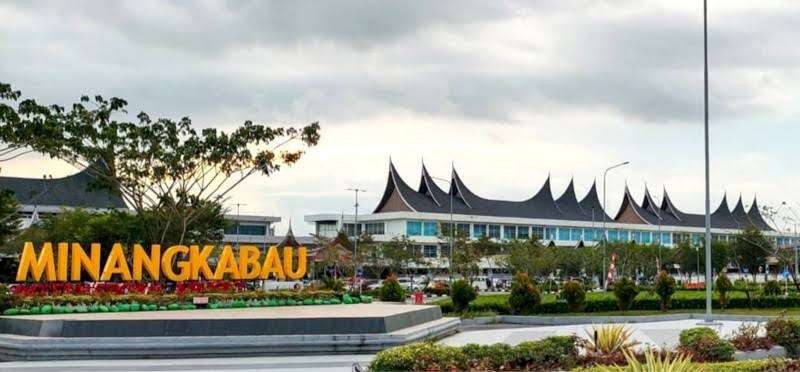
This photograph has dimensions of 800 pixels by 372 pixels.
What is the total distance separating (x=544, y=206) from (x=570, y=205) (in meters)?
4.80

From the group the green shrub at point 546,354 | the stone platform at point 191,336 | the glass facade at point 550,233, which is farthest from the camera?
the glass facade at point 550,233

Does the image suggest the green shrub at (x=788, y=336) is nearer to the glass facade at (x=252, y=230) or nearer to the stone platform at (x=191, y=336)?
the stone platform at (x=191, y=336)

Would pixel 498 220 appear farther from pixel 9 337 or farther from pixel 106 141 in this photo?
pixel 9 337

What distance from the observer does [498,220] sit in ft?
305

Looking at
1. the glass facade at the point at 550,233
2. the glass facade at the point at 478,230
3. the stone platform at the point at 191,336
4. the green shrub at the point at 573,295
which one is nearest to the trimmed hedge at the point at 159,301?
the stone platform at the point at 191,336

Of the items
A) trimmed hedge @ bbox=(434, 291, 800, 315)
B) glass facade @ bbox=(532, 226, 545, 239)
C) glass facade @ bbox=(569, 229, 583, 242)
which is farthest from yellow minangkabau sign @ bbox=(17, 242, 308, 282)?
glass facade @ bbox=(569, 229, 583, 242)

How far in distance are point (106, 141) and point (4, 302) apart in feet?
45.7

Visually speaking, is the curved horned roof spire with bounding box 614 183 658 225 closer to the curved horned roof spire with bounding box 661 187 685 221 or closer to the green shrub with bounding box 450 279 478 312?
the curved horned roof spire with bounding box 661 187 685 221

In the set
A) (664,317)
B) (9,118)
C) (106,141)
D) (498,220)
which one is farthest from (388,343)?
(498,220)

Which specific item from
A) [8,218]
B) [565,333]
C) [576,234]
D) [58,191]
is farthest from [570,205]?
[565,333]

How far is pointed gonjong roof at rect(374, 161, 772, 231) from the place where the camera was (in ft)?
Answer: 290

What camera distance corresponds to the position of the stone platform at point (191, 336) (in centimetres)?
1838

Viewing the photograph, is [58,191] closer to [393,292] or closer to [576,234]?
[393,292]

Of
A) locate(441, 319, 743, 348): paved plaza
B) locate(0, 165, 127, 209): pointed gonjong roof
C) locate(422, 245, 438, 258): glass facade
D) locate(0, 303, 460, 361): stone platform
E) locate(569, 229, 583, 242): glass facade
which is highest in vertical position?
locate(0, 165, 127, 209): pointed gonjong roof
